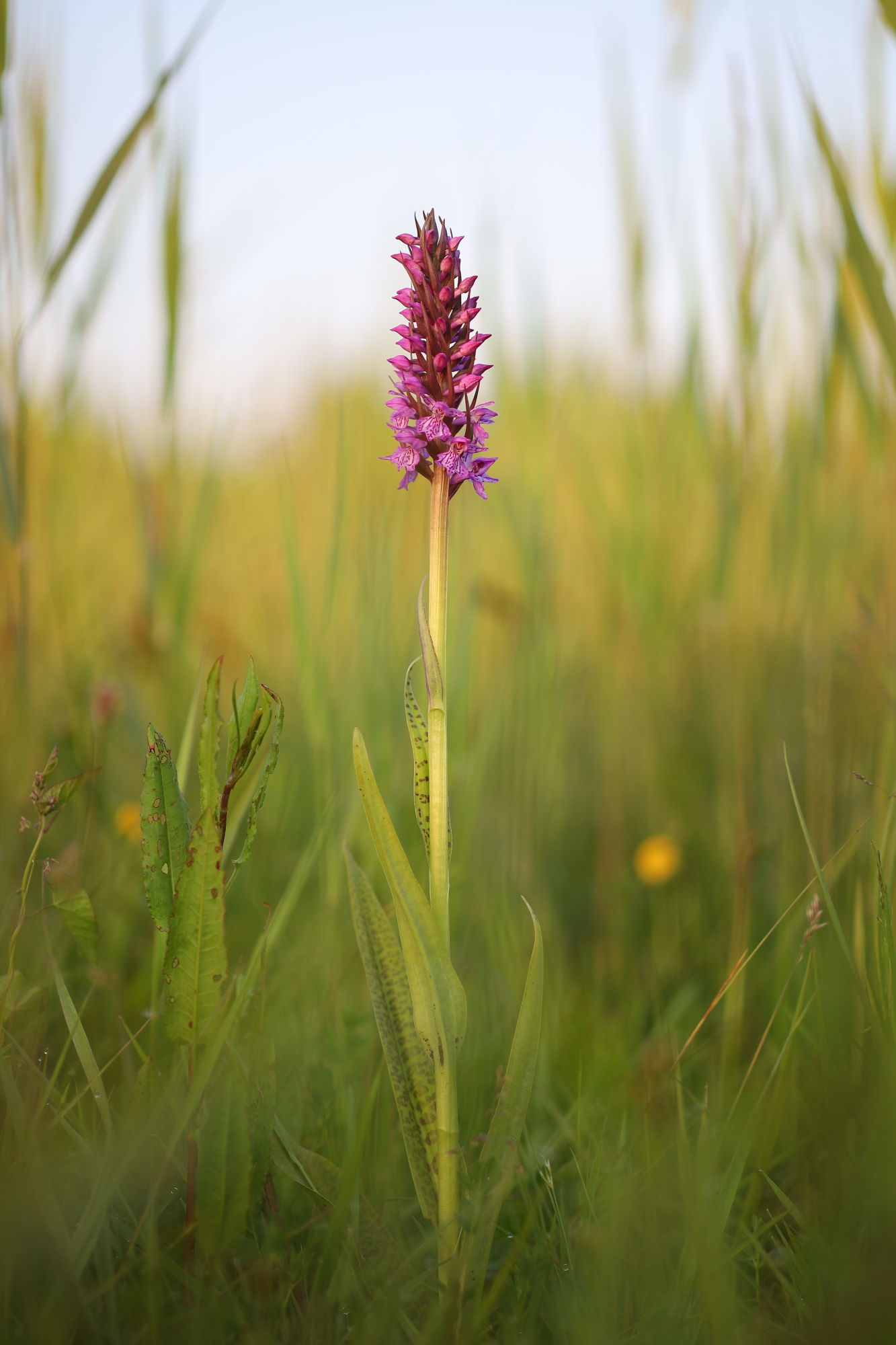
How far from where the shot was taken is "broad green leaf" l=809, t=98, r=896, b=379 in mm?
1076

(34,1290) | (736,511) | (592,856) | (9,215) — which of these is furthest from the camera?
(592,856)

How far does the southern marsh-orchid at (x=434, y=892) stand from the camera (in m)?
0.87

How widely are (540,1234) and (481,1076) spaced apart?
280 mm

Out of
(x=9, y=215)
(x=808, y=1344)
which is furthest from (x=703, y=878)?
(x=9, y=215)

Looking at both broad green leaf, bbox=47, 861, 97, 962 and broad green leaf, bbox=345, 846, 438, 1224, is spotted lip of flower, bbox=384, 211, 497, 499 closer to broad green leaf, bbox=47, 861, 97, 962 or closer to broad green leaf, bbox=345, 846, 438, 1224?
broad green leaf, bbox=345, 846, 438, 1224

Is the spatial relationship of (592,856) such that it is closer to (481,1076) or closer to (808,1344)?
(481,1076)

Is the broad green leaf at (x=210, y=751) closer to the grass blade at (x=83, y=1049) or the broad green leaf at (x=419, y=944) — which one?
the broad green leaf at (x=419, y=944)

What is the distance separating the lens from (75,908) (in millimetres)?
1007

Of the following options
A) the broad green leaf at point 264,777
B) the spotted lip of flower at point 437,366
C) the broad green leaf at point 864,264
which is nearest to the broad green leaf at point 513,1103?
the broad green leaf at point 264,777

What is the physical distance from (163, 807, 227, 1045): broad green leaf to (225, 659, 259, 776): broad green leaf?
10 centimetres

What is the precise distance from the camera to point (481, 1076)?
1.25 meters

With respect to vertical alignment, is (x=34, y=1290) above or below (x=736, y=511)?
below

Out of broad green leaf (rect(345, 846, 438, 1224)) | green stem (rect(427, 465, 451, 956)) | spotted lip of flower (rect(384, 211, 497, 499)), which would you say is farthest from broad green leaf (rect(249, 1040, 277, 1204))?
spotted lip of flower (rect(384, 211, 497, 499))

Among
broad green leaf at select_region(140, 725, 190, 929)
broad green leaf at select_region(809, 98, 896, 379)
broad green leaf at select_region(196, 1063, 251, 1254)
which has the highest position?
broad green leaf at select_region(809, 98, 896, 379)
